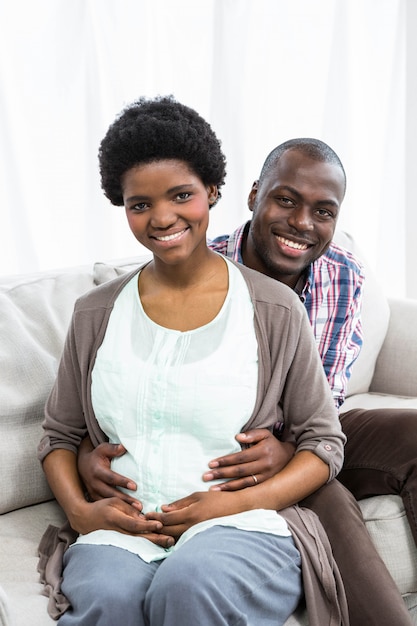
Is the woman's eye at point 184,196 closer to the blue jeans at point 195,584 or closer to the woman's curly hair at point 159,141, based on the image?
the woman's curly hair at point 159,141

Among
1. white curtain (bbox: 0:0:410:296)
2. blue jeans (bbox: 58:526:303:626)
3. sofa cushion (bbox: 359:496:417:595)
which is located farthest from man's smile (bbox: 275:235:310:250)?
white curtain (bbox: 0:0:410:296)

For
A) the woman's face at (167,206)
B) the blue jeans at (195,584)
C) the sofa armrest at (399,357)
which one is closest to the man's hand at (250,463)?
the blue jeans at (195,584)

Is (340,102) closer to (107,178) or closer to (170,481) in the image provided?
(107,178)

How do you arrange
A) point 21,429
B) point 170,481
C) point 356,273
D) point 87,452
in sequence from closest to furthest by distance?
point 170,481, point 87,452, point 21,429, point 356,273

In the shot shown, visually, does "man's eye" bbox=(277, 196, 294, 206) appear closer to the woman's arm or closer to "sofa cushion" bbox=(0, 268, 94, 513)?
"sofa cushion" bbox=(0, 268, 94, 513)

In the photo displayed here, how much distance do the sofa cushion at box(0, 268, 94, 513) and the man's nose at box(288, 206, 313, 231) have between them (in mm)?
530

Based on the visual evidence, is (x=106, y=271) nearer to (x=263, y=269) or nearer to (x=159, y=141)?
(x=263, y=269)

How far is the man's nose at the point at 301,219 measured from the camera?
1816 millimetres

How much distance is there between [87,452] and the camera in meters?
1.62

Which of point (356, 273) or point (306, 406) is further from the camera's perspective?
point (356, 273)

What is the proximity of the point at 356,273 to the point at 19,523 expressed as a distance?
3.07 ft

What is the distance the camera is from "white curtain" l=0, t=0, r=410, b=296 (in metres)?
2.44

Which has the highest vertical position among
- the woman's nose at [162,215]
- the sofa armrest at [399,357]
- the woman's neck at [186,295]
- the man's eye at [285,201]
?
the woman's nose at [162,215]

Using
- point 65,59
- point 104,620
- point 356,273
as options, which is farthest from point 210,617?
point 65,59
